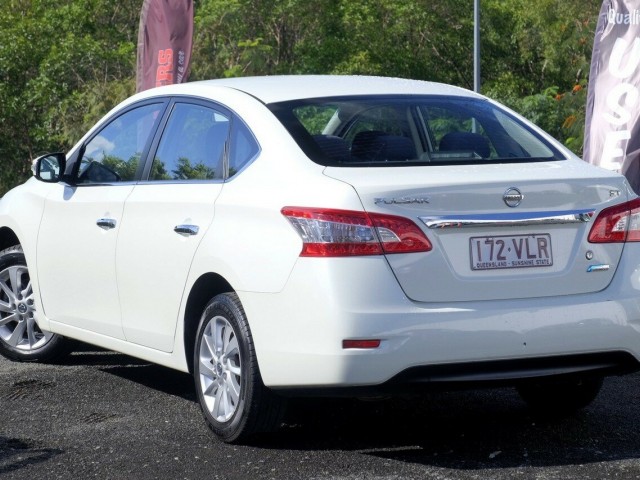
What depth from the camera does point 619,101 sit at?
12484 mm

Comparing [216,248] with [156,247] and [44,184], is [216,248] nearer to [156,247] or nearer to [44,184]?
[156,247]

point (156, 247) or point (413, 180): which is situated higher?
point (413, 180)

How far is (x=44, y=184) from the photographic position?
7547 millimetres

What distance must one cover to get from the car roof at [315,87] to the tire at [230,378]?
0.99 m

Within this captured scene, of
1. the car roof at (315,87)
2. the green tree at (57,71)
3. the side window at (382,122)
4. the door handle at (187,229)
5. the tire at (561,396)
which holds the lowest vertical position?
the green tree at (57,71)

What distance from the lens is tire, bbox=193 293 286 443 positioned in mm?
5480

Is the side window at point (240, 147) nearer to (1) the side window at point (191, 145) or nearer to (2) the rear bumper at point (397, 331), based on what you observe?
(1) the side window at point (191, 145)

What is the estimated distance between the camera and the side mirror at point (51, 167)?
7191 mm

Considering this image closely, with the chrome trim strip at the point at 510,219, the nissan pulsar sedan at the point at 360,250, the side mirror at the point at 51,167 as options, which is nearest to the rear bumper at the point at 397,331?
the nissan pulsar sedan at the point at 360,250

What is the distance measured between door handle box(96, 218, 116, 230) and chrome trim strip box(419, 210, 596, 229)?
2.00 meters

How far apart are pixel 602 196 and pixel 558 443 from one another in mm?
1069

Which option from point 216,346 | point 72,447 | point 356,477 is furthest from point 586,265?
point 72,447

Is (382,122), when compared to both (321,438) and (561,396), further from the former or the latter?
(561,396)

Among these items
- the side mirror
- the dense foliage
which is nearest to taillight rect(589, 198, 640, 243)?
the side mirror
